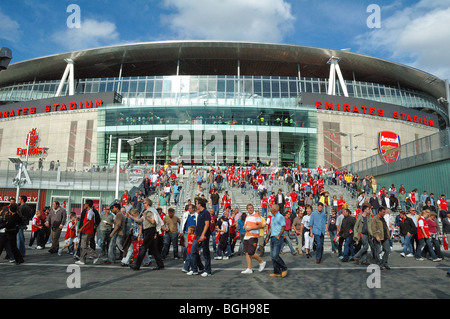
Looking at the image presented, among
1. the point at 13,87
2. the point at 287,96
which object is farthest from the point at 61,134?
the point at 287,96

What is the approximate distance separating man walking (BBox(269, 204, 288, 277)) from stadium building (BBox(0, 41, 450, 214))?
104 feet

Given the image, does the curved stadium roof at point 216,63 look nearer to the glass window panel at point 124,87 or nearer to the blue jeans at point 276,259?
the glass window panel at point 124,87

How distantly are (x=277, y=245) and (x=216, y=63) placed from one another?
150ft

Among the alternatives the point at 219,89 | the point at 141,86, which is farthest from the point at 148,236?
the point at 141,86

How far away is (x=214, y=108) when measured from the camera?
41312 millimetres

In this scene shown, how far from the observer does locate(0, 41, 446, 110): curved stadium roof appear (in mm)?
46031

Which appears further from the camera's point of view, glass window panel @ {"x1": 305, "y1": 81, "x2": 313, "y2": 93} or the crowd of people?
glass window panel @ {"x1": 305, "y1": 81, "x2": 313, "y2": 93}

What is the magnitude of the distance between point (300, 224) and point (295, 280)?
5237 millimetres

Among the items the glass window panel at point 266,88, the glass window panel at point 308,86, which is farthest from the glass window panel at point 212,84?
the glass window panel at point 308,86

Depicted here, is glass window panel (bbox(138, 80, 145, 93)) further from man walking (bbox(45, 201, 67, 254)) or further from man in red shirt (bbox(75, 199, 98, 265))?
man in red shirt (bbox(75, 199, 98, 265))

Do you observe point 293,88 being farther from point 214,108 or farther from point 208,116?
point 208,116

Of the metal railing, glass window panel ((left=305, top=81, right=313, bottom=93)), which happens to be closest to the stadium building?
glass window panel ((left=305, top=81, right=313, bottom=93))

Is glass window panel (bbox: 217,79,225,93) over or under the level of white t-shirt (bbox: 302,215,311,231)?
over

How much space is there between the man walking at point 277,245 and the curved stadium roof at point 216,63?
40163mm
